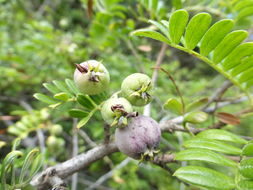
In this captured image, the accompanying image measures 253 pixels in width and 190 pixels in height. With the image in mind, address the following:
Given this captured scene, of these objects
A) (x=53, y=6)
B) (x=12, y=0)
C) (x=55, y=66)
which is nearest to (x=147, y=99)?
(x=55, y=66)

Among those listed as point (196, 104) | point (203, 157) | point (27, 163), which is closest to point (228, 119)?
point (196, 104)

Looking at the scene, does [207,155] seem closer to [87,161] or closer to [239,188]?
[239,188]

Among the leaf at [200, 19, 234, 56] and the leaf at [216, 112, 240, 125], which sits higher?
the leaf at [200, 19, 234, 56]

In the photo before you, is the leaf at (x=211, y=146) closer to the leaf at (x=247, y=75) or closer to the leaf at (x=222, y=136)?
the leaf at (x=222, y=136)

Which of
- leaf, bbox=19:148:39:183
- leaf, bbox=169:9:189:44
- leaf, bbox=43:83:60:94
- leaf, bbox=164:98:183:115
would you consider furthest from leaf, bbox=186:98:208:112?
leaf, bbox=19:148:39:183

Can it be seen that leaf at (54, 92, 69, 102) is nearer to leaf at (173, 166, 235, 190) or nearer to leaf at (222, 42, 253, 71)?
leaf at (173, 166, 235, 190)

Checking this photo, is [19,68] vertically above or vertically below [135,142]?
above

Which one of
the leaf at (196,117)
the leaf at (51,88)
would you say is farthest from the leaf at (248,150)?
the leaf at (51,88)
